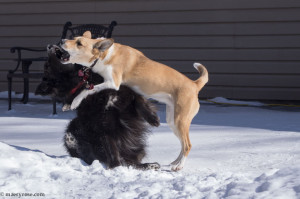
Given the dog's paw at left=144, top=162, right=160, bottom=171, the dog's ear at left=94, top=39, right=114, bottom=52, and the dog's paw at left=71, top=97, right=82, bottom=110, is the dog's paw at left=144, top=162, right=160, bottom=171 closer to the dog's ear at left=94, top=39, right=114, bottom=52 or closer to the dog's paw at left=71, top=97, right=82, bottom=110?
the dog's paw at left=71, top=97, right=82, bottom=110

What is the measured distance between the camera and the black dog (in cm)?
261

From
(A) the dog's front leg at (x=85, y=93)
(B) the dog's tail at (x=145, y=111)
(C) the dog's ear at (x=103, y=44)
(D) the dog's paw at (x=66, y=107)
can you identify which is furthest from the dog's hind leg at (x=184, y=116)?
(D) the dog's paw at (x=66, y=107)

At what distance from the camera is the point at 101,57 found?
254 centimetres

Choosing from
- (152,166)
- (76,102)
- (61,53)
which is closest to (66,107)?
(76,102)

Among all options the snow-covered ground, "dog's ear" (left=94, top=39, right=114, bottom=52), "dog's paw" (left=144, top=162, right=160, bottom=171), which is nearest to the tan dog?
"dog's ear" (left=94, top=39, right=114, bottom=52)

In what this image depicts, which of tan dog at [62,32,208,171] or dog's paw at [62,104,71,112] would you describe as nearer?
tan dog at [62,32,208,171]

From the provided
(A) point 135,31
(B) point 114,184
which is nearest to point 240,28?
(A) point 135,31

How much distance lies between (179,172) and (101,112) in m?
0.59

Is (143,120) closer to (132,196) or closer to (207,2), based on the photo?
(132,196)

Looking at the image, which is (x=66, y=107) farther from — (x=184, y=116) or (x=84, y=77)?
(x=184, y=116)

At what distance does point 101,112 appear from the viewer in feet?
8.53

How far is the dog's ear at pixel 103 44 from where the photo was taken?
2490 millimetres

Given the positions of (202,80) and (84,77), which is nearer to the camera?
(84,77)

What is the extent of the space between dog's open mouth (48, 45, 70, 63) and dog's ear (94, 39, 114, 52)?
0.54 ft
